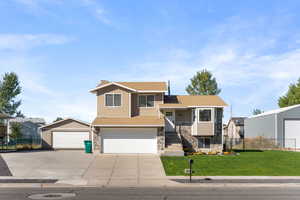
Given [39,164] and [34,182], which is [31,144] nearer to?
[39,164]

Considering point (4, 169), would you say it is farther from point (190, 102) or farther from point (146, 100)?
point (190, 102)

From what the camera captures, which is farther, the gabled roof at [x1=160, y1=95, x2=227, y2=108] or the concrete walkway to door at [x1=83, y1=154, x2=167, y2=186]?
the gabled roof at [x1=160, y1=95, x2=227, y2=108]

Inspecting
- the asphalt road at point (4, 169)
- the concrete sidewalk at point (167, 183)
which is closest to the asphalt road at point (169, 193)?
the concrete sidewalk at point (167, 183)

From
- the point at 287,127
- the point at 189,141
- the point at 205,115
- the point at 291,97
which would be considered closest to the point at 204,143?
the point at 189,141

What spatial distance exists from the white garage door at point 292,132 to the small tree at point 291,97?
22.7 metres

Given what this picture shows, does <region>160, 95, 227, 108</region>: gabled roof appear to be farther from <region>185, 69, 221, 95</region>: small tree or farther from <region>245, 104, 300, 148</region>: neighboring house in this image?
<region>185, 69, 221, 95</region>: small tree

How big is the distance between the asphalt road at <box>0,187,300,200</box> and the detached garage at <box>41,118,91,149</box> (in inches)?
831

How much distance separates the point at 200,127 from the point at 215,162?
6.70 meters

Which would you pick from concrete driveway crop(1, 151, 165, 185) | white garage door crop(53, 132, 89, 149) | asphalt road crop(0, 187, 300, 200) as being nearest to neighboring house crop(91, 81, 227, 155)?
concrete driveway crop(1, 151, 165, 185)

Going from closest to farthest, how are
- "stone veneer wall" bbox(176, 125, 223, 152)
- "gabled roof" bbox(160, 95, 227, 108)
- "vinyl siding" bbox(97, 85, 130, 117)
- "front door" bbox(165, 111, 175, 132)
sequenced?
"stone veneer wall" bbox(176, 125, 223, 152)
"gabled roof" bbox(160, 95, 227, 108)
"front door" bbox(165, 111, 175, 132)
"vinyl siding" bbox(97, 85, 130, 117)

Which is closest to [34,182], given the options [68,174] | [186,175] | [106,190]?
[68,174]

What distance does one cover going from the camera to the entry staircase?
28.3m

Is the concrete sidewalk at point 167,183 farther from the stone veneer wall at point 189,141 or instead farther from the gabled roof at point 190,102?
the gabled roof at point 190,102

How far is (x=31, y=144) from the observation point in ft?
129
